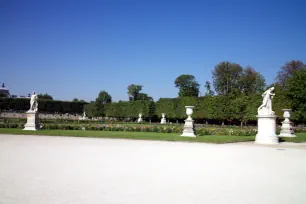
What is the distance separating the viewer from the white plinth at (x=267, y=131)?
17.0m

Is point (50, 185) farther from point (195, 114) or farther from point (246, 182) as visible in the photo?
point (195, 114)

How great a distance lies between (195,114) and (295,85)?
16.1 meters

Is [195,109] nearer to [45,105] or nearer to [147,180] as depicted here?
[45,105]

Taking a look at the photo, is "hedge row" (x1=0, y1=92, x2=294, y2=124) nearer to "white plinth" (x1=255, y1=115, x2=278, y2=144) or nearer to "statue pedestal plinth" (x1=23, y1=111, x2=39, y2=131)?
"white plinth" (x1=255, y1=115, x2=278, y2=144)

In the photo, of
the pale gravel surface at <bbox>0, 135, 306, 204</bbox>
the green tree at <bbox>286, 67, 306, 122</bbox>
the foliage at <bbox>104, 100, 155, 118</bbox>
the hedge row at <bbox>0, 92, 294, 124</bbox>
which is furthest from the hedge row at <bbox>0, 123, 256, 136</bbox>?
the foliage at <bbox>104, 100, 155, 118</bbox>

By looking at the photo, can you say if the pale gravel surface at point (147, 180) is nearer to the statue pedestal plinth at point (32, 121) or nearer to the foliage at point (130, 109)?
the statue pedestal plinth at point (32, 121)

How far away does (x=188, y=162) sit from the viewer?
909cm

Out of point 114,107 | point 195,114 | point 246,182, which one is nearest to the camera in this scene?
point 246,182

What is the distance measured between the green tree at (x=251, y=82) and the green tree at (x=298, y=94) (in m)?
25.4

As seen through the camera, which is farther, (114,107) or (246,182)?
(114,107)

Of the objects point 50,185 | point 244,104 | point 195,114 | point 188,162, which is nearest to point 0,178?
point 50,185

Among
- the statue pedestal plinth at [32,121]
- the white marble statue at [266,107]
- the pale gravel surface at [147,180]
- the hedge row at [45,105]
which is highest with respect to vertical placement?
the hedge row at [45,105]

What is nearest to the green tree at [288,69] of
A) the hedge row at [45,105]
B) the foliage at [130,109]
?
the foliage at [130,109]

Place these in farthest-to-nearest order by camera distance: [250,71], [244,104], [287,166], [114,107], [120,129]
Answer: [250,71]
[114,107]
[244,104]
[120,129]
[287,166]
